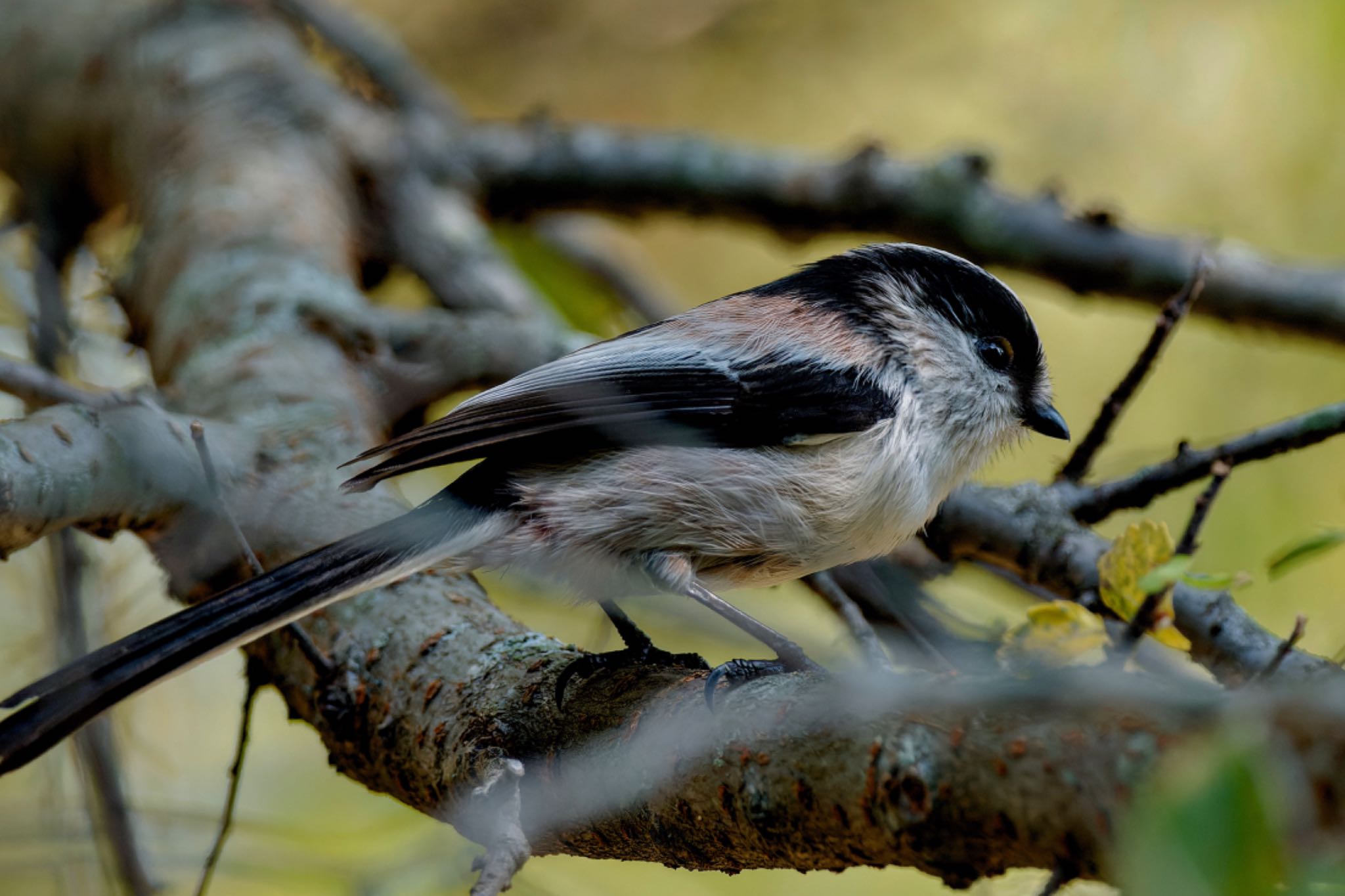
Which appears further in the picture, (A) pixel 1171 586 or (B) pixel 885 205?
(B) pixel 885 205

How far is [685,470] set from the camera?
1925 mm

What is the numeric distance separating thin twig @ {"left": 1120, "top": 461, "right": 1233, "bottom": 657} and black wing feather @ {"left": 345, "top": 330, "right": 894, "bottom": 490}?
66 cm

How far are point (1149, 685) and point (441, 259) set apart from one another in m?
2.87

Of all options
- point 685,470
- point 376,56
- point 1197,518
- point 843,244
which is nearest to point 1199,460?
point 1197,518

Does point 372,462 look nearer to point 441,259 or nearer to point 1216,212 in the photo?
point 441,259

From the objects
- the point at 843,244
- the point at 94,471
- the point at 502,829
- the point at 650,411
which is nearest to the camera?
the point at 502,829

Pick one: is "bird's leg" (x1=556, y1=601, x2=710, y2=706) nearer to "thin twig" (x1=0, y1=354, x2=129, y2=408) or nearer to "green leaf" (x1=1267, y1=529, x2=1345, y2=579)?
"green leaf" (x1=1267, y1=529, x2=1345, y2=579)

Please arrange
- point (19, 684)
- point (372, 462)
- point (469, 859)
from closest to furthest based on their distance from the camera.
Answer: point (469, 859)
point (372, 462)
point (19, 684)

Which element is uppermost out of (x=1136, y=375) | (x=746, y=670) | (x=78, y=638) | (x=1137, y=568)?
(x=1136, y=375)

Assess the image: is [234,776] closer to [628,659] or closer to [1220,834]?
[628,659]

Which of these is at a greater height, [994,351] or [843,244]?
[994,351]

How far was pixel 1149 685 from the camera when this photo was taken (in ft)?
2.80

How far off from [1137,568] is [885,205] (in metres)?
2.17

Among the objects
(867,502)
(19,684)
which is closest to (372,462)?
(867,502)
